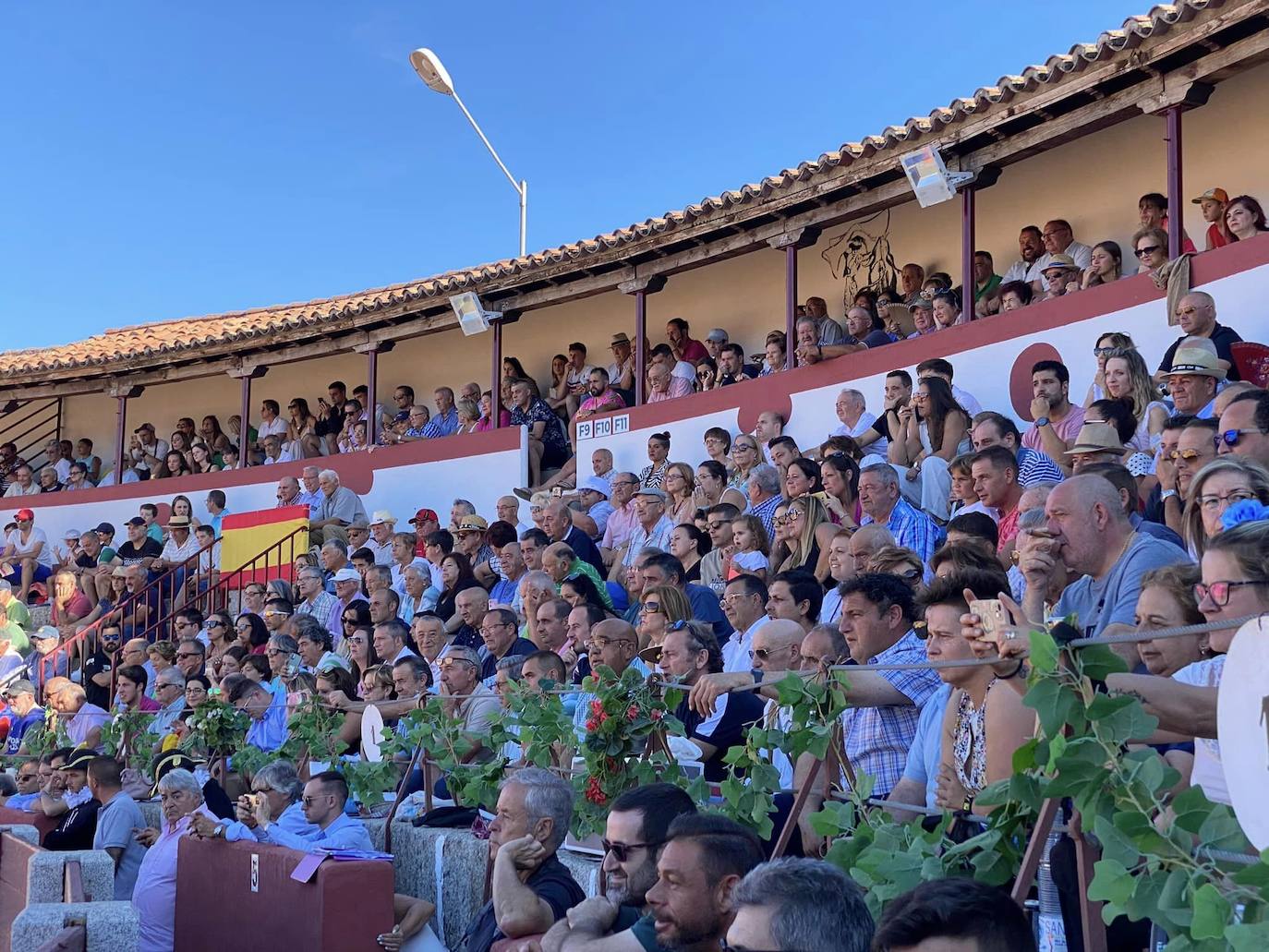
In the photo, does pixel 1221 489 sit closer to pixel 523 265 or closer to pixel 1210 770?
pixel 1210 770

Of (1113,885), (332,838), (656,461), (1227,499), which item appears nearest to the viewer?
(1113,885)

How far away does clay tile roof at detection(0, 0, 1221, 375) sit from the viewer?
9.72 m

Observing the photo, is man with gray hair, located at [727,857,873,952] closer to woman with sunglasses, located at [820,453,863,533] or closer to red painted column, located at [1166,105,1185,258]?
woman with sunglasses, located at [820,453,863,533]

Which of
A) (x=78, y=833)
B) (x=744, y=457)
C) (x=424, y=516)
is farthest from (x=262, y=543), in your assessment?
(x=78, y=833)

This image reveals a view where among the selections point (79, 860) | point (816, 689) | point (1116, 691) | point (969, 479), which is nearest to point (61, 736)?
A: point (79, 860)

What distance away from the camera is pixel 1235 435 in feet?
17.9

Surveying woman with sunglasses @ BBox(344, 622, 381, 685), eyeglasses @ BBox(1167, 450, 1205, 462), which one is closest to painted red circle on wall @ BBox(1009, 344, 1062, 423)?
eyeglasses @ BBox(1167, 450, 1205, 462)

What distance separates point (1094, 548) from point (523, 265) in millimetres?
11153

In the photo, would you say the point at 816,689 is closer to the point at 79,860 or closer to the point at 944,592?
the point at 944,592

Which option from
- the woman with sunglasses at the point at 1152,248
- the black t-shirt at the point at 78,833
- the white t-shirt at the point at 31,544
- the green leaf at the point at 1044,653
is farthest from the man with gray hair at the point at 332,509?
the green leaf at the point at 1044,653

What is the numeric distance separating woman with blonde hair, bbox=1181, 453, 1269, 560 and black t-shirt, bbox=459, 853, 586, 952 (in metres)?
2.31

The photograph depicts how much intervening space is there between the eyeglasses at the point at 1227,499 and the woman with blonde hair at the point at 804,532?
360 centimetres

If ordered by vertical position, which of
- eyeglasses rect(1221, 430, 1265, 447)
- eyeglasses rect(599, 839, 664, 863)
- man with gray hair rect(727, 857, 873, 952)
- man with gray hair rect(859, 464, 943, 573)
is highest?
eyeglasses rect(1221, 430, 1265, 447)

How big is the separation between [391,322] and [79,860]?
10839 mm
